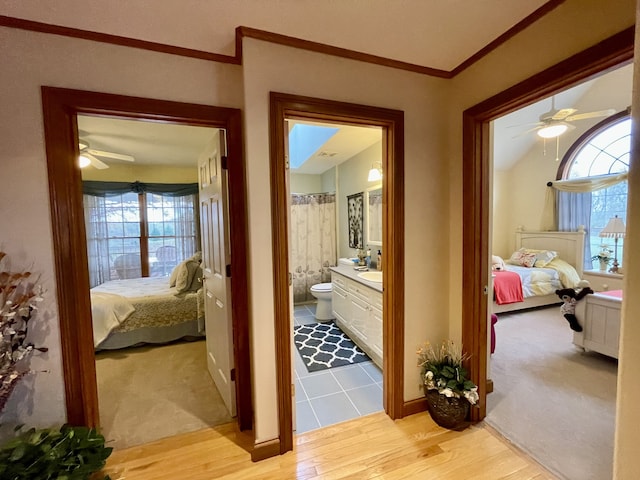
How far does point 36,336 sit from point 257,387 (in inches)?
47.4

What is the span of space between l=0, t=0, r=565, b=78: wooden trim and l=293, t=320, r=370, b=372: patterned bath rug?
260cm

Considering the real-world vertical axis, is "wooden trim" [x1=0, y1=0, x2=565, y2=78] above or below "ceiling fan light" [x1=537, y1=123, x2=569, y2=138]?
below

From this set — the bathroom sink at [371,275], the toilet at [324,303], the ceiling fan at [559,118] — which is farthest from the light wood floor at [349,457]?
the ceiling fan at [559,118]

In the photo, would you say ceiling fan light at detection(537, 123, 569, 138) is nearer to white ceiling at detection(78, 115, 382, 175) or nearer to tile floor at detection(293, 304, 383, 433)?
white ceiling at detection(78, 115, 382, 175)

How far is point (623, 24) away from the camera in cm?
120

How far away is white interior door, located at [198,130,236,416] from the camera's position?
198 cm

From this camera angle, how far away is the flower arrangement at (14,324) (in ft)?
4.39

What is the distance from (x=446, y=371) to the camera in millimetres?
1963

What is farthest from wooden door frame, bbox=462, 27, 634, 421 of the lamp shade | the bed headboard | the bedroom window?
the bedroom window

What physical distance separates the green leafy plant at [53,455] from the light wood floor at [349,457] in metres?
0.36

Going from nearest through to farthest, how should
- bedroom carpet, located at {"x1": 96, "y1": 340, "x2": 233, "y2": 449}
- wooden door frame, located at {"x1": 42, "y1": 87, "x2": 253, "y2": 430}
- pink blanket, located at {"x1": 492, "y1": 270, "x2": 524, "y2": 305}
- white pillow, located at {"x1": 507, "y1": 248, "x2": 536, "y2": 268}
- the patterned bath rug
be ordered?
wooden door frame, located at {"x1": 42, "y1": 87, "x2": 253, "y2": 430} < bedroom carpet, located at {"x1": 96, "y1": 340, "x2": 233, "y2": 449} < the patterned bath rug < pink blanket, located at {"x1": 492, "y1": 270, "x2": 524, "y2": 305} < white pillow, located at {"x1": 507, "y1": 248, "x2": 536, "y2": 268}

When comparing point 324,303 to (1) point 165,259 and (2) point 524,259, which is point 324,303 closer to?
(1) point 165,259

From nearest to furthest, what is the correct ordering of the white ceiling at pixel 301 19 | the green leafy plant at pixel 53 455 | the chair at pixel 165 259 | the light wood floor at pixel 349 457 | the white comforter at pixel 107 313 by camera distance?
the green leafy plant at pixel 53 455, the white ceiling at pixel 301 19, the light wood floor at pixel 349 457, the white comforter at pixel 107 313, the chair at pixel 165 259

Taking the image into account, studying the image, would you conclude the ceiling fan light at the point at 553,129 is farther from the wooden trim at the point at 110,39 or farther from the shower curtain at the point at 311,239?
the wooden trim at the point at 110,39
